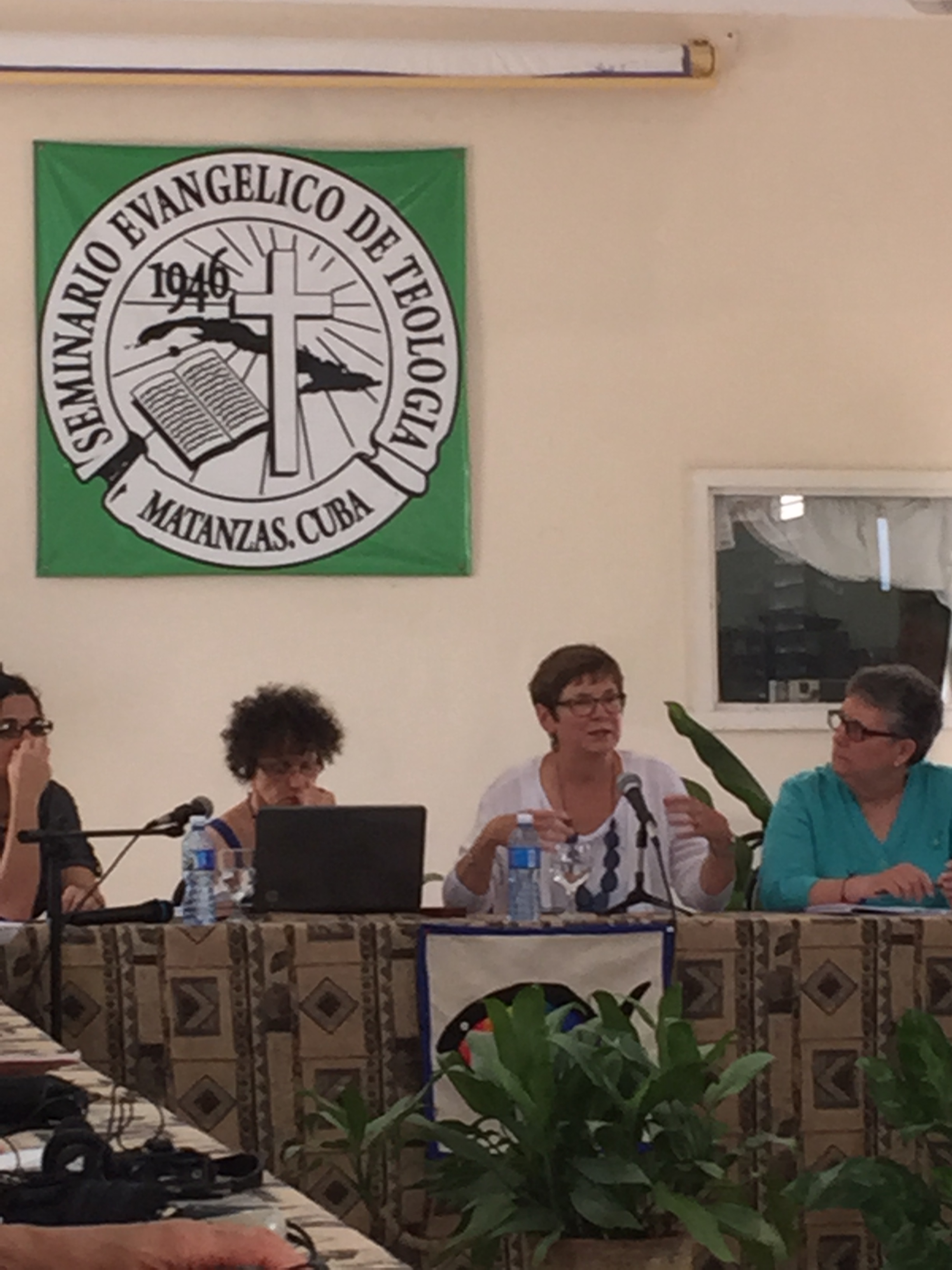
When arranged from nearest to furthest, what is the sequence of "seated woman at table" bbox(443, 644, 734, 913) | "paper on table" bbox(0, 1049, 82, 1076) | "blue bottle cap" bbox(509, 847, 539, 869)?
"paper on table" bbox(0, 1049, 82, 1076) → "blue bottle cap" bbox(509, 847, 539, 869) → "seated woman at table" bbox(443, 644, 734, 913)

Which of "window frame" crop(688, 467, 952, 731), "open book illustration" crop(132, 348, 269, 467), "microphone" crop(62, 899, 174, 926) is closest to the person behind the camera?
"microphone" crop(62, 899, 174, 926)

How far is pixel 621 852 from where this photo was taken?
362 cm

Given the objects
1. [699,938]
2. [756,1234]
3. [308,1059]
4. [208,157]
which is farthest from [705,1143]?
[208,157]

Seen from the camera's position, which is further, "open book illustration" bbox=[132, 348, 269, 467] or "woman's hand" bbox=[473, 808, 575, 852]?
"open book illustration" bbox=[132, 348, 269, 467]

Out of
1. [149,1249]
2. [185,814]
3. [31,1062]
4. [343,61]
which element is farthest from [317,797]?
[149,1249]

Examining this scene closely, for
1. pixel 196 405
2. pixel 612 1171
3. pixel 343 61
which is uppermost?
pixel 343 61

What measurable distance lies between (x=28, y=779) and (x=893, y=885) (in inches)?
61.4

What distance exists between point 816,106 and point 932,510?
1.11m

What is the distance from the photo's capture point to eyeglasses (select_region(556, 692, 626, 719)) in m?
3.67

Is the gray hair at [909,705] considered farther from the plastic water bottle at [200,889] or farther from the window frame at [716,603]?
the window frame at [716,603]

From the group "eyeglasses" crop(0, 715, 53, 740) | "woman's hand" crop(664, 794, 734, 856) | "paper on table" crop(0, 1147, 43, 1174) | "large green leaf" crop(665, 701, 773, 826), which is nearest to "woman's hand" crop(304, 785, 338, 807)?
"eyeglasses" crop(0, 715, 53, 740)

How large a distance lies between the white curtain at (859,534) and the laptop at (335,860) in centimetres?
203

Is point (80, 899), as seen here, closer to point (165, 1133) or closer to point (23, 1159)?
point (165, 1133)

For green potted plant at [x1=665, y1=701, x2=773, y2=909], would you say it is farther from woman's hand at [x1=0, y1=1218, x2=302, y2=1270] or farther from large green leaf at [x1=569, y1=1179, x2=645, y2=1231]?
woman's hand at [x1=0, y1=1218, x2=302, y2=1270]
